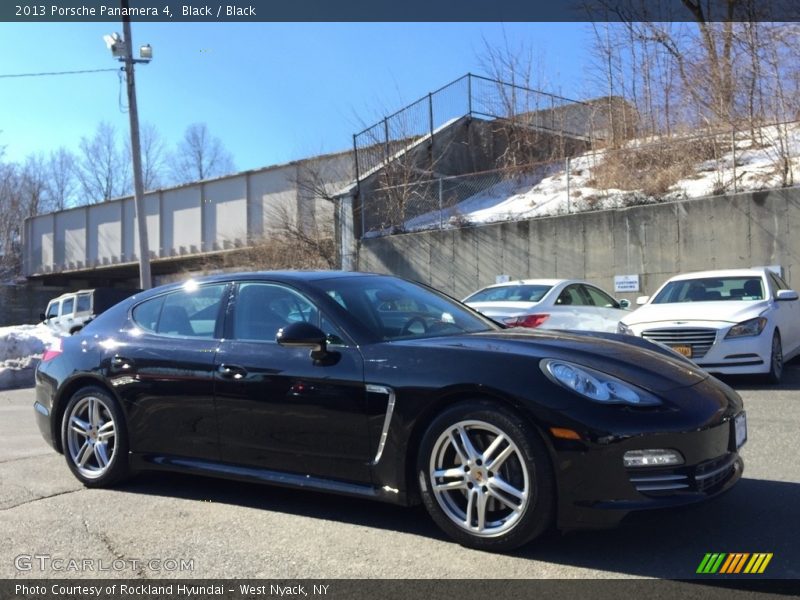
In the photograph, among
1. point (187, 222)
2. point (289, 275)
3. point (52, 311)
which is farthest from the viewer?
point (187, 222)

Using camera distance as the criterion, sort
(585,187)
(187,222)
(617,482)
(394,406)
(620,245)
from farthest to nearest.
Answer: (187,222) → (585,187) → (620,245) → (394,406) → (617,482)

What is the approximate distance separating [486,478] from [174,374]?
2221 mm

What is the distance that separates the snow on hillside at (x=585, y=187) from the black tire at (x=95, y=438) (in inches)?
541

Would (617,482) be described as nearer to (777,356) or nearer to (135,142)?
(777,356)

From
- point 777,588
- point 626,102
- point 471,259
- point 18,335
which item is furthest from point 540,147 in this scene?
point 777,588

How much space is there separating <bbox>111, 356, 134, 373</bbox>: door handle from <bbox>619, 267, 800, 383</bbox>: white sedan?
20.8 feet

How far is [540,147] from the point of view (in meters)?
23.4

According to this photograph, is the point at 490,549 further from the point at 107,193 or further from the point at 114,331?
the point at 107,193

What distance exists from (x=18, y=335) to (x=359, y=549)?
13814mm

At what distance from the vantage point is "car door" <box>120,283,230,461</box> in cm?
456

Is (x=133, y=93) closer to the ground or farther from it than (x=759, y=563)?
farther from it

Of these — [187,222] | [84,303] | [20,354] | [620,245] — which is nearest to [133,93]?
[84,303]

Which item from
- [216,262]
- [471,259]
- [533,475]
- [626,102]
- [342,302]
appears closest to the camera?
[533,475]

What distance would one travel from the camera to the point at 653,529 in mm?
3898
